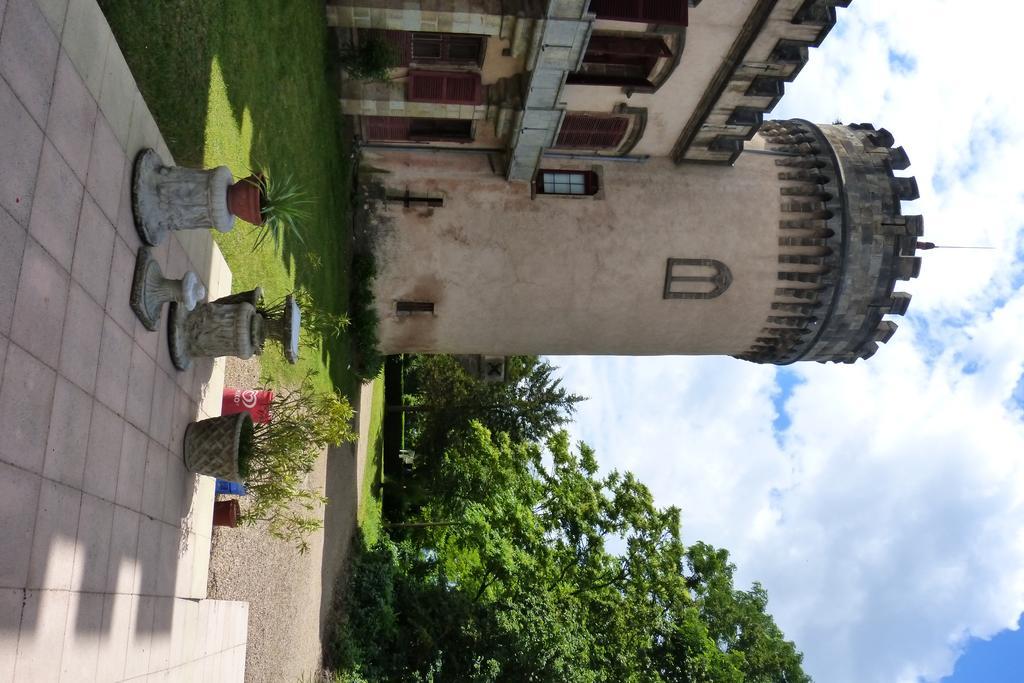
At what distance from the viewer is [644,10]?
15273 millimetres

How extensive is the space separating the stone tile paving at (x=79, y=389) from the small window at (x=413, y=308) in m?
10.7

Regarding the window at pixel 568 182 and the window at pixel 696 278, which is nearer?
the window at pixel 568 182

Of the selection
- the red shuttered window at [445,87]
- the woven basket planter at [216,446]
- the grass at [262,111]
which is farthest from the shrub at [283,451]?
the red shuttered window at [445,87]

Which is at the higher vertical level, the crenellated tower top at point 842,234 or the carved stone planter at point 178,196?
the crenellated tower top at point 842,234

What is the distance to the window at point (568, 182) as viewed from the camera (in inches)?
765

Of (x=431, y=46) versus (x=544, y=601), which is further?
(x=544, y=601)

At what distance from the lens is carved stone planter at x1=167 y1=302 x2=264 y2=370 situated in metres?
8.88

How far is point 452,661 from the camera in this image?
70.7ft

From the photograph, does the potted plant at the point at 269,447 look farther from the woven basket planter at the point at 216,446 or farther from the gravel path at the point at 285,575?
the gravel path at the point at 285,575

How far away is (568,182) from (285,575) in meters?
10.8

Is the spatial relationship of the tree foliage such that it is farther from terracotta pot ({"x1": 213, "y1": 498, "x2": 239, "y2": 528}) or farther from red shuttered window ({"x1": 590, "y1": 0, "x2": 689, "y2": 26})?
red shuttered window ({"x1": 590, "y1": 0, "x2": 689, "y2": 26})

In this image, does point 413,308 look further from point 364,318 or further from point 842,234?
point 842,234

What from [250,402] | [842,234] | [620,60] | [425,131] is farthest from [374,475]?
[250,402]

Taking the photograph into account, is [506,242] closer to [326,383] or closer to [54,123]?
[326,383]
